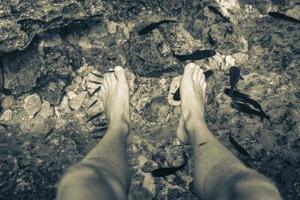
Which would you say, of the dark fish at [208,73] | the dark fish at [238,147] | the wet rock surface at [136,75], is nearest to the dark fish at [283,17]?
the wet rock surface at [136,75]

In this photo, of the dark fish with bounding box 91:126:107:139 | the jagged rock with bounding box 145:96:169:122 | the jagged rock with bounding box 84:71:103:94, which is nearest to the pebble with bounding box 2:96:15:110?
the jagged rock with bounding box 84:71:103:94

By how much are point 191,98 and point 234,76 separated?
1.59 feet

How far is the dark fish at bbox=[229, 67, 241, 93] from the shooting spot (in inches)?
141

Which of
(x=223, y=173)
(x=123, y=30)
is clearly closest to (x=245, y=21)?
(x=123, y=30)

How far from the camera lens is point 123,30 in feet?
12.3

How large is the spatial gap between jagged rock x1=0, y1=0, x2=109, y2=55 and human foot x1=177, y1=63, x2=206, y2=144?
3.80 feet

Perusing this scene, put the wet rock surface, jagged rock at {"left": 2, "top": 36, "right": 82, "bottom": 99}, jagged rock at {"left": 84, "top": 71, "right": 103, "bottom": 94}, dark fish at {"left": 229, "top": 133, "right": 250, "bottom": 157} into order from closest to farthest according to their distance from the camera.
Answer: dark fish at {"left": 229, "top": 133, "right": 250, "bottom": 157}, the wet rock surface, jagged rock at {"left": 2, "top": 36, "right": 82, "bottom": 99}, jagged rock at {"left": 84, "top": 71, "right": 103, "bottom": 94}

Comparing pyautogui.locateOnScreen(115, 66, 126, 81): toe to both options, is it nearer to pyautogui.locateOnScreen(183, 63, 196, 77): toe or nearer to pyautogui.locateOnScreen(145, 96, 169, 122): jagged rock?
pyautogui.locateOnScreen(145, 96, 169, 122): jagged rock

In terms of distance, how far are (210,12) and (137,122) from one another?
1.38 meters

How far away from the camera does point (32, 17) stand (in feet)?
11.3

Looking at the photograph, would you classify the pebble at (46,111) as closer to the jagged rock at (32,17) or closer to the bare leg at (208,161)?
the jagged rock at (32,17)

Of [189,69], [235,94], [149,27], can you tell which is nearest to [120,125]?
[189,69]

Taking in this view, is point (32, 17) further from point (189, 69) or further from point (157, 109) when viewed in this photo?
point (189, 69)

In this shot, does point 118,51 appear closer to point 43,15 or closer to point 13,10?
point 43,15
